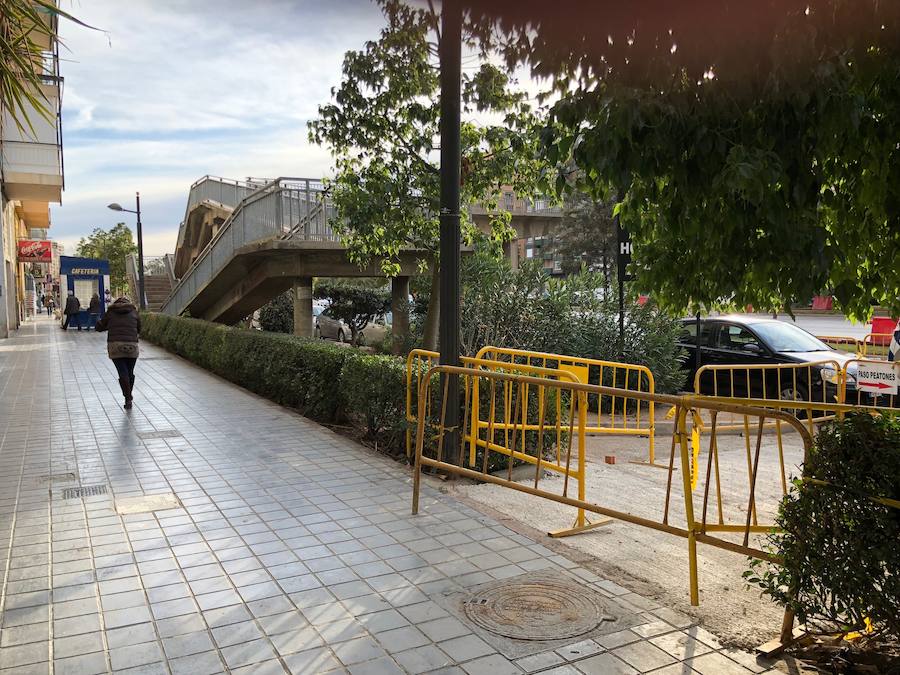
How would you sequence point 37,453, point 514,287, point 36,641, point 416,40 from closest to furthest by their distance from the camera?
point 36,641 < point 37,453 < point 416,40 < point 514,287

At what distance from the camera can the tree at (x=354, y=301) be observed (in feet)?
71.5

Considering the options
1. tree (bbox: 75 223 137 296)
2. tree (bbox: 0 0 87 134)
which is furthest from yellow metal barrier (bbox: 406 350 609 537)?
tree (bbox: 75 223 137 296)

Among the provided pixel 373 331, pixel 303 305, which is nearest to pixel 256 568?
pixel 303 305

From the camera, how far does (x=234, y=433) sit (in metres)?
8.47

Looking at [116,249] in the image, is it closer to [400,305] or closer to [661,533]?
[400,305]

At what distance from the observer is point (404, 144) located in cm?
887

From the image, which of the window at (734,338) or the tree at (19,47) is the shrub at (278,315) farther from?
the tree at (19,47)

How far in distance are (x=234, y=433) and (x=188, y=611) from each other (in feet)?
16.0

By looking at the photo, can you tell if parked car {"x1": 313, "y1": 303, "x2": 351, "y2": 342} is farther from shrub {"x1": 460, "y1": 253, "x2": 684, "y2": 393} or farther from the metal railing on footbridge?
shrub {"x1": 460, "y1": 253, "x2": 684, "y2": 393}

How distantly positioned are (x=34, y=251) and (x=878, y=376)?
45.5 meters

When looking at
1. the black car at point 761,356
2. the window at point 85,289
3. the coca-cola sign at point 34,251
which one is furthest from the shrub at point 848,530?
the coca-cola sign at point 34,251

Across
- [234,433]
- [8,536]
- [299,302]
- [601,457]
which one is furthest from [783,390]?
[8,536]

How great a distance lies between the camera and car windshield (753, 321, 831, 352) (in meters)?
10.7

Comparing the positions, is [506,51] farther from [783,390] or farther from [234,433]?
[783,390]
